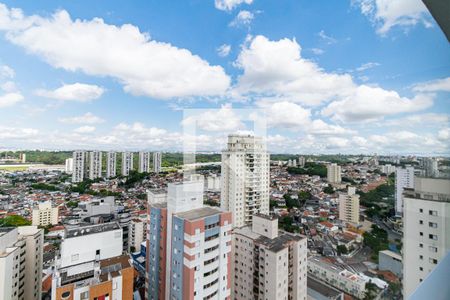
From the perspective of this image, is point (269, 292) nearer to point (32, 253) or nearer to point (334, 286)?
point (334, 286)

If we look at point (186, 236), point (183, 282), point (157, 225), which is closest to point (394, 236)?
point (186, 236)

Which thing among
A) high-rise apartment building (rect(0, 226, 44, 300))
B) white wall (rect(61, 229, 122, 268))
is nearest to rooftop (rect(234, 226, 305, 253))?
white wall (rect(61, 229, 122, 268))

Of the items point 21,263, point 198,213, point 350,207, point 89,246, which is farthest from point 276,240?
point 21,263

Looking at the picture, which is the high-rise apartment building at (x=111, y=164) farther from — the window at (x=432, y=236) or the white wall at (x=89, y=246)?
the window at (x=432, y=236)

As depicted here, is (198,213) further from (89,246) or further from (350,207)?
(350,207)

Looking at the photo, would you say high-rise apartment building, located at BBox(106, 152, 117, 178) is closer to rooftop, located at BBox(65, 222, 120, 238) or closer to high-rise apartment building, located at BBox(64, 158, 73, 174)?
high-rise apartment building, located at BBox(64, 158, 73, 174)
